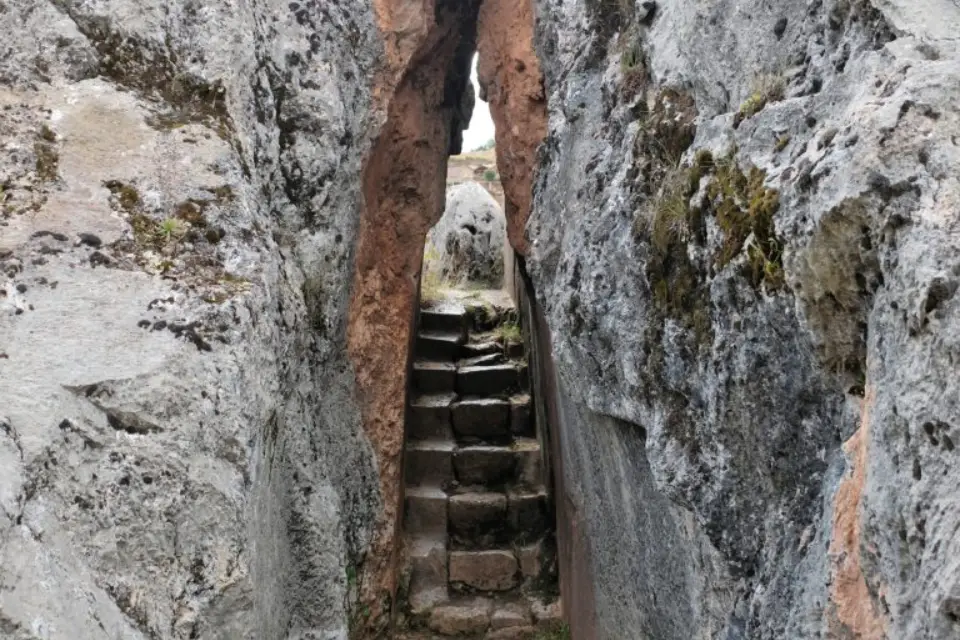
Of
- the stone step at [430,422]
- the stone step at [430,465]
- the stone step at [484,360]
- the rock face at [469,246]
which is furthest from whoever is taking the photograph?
the rock face at [469,246]

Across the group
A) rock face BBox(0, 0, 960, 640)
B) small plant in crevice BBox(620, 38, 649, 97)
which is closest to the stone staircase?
rock face BBox(0, 0, 960, 640)

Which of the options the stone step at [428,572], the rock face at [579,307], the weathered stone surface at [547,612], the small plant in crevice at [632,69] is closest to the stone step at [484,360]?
the stone step at [428,572]

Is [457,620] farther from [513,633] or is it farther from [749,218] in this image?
[749,218]

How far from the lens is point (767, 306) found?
233cm

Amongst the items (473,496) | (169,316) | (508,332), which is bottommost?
(473,496)

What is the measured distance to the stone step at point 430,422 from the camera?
26.0 feet

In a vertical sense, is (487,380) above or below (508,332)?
below

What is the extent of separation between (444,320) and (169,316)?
20.4 ft

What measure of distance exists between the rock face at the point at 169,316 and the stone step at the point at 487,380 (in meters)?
3.99

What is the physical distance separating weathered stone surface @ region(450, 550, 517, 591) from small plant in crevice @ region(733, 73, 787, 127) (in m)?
5.00

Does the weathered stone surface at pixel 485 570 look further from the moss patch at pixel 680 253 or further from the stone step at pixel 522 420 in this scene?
the moss patch at pixel 680 253

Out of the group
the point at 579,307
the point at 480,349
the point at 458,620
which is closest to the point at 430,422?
the point at 480,349

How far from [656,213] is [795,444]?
1.06 meters

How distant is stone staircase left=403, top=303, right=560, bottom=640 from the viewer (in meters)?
6.56
